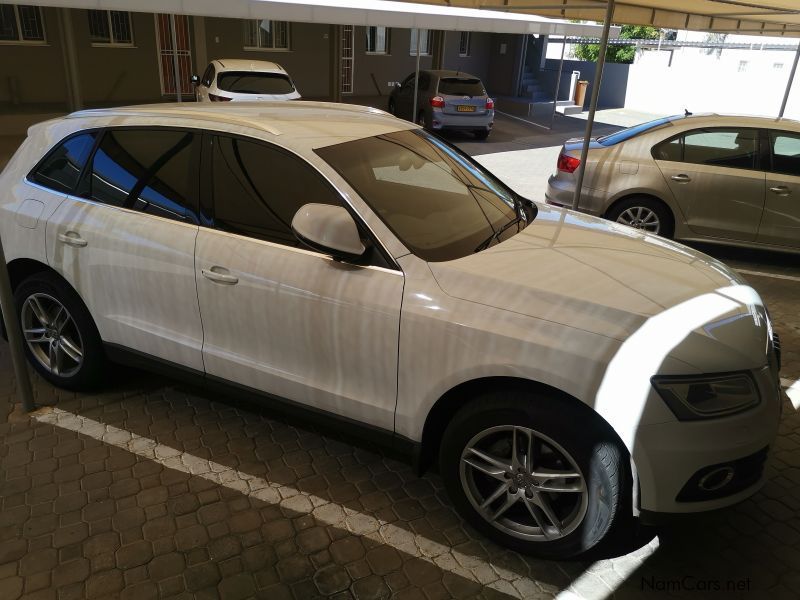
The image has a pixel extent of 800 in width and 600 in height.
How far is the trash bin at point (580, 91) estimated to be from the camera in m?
24.5

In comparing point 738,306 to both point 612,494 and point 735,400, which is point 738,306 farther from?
point 612,494

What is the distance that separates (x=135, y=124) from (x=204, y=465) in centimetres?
196

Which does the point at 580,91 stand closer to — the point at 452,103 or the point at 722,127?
the point at 452,103

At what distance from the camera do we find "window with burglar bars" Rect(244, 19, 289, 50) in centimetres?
1955

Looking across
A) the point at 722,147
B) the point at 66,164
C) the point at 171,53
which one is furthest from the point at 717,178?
the point at 171,53

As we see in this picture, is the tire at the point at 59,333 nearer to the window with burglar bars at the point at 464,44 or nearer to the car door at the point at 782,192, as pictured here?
the car door at the point at 782,192

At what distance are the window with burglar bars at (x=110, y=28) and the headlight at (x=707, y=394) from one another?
18152 mm

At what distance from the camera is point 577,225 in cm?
364

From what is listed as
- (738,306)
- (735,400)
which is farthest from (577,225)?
(735,400)

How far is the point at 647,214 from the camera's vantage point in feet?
23.3

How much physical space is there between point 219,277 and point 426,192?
120 centimetres

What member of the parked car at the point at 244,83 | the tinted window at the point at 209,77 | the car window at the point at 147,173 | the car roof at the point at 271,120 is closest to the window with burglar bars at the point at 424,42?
the parked car at the point at 244,83

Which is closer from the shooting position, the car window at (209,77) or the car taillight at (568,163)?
the car taillight at (568,163)

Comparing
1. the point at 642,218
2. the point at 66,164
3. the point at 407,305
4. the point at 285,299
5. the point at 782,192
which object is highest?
the point at 66,164
